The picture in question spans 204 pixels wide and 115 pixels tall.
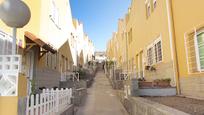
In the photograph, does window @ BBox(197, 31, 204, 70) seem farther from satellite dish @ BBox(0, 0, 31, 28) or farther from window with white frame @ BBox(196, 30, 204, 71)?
satellite dish @ BBox(0, 0, 31, 28)

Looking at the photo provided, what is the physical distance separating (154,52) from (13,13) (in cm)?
1023

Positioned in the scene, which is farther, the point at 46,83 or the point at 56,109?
the point at 46,83

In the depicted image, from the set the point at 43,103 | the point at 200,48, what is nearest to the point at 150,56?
the point at 200,48

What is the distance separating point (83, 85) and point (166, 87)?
1185 cm

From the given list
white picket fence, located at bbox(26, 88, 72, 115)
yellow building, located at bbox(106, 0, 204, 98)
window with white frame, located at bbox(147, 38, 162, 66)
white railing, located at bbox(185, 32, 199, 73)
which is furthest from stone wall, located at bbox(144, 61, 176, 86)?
white picket fence, located at bbox(26, 88, 72, 115)

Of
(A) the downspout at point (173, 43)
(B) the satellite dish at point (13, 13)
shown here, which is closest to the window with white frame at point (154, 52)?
(A) the downspout at point (173, 43)

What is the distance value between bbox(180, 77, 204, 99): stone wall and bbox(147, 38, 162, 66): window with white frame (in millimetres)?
3221

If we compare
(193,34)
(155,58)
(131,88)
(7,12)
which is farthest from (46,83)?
(7,12)

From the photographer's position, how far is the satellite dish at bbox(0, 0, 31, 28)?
3811 millimetres

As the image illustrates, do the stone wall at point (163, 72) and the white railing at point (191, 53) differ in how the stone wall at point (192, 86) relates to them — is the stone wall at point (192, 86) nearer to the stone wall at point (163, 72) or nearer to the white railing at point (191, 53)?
the white railing at point (191, 53)

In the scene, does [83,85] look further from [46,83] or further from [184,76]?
[184,76]

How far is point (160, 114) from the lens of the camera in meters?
5.02

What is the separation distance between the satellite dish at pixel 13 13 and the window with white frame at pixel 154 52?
8.98m

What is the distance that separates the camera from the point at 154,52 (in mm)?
12898
